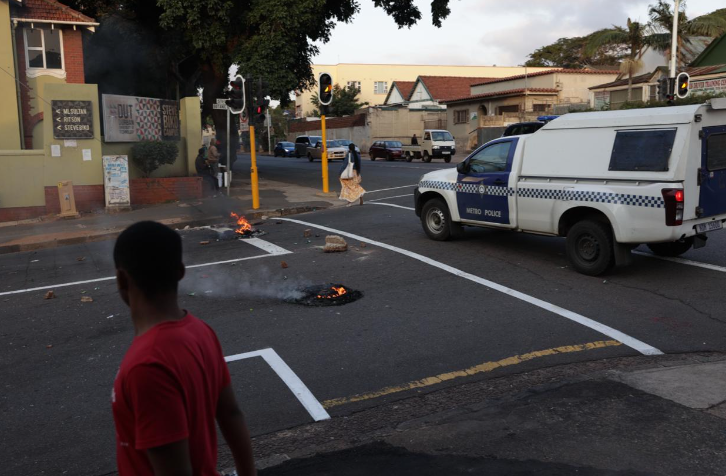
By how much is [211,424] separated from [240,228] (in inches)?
446

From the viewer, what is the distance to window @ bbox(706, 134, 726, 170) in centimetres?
814

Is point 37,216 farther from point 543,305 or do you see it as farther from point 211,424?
point 211,424

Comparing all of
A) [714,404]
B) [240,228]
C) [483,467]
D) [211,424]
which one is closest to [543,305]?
[714,404]

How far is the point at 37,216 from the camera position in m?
16.8

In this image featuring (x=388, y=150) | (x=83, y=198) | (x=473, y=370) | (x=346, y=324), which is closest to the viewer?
(x=473, y=370)

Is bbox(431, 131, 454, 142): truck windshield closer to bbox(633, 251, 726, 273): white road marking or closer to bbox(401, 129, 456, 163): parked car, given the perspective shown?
bbox(401, 129, 456, 163): parked car

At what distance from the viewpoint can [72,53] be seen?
21.0m

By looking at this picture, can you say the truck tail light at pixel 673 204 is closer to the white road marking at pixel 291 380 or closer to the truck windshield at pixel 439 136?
the white road marking at pixel 291 380

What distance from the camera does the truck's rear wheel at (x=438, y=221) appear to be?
444 inches

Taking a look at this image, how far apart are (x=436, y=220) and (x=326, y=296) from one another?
160 inches

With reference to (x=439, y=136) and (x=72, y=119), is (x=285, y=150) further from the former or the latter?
(x=72, y=119)

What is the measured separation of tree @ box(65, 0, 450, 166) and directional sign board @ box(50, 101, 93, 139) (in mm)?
5458

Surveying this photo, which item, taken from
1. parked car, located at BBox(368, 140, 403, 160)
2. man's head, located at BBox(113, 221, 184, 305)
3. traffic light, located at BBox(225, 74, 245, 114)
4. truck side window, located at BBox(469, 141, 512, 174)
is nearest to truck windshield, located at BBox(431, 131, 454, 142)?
parked car, located at BBox(368, 140, 403, 160)

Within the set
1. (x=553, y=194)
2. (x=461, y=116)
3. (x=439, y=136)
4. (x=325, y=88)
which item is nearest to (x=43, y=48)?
(x=325, y=88)
